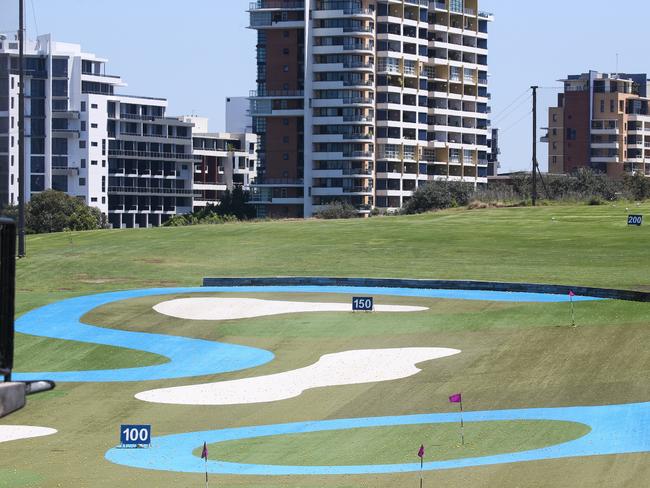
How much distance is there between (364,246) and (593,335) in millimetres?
34045

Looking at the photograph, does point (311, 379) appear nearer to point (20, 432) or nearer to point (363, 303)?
point (20, 432)

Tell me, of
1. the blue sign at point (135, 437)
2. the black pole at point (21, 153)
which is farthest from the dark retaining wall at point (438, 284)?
the blue sign at point (135, 437)

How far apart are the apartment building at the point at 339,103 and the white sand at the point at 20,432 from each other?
135 metres

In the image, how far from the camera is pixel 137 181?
19888 centimetres

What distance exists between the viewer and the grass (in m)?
26.6

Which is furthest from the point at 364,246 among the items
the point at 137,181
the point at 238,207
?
the point at 137,181

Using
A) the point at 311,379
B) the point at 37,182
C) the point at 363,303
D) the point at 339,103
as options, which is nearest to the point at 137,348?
the point at 311,379

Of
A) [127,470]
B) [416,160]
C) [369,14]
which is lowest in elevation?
[127,470]

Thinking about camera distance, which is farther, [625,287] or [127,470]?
[625,287]

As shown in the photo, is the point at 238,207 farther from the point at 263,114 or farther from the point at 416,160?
the point at 416,160

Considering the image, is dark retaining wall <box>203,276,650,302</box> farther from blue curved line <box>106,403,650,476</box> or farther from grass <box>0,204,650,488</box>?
blue curved line <box>106,403,650,476</box>

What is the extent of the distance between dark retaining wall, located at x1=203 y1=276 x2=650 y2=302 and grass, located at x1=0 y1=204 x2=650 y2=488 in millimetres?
1645

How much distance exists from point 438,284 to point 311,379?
18.3 metres

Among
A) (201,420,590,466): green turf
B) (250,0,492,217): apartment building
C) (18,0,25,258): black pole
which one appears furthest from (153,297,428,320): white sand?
(250,0,492,217): apartment building
